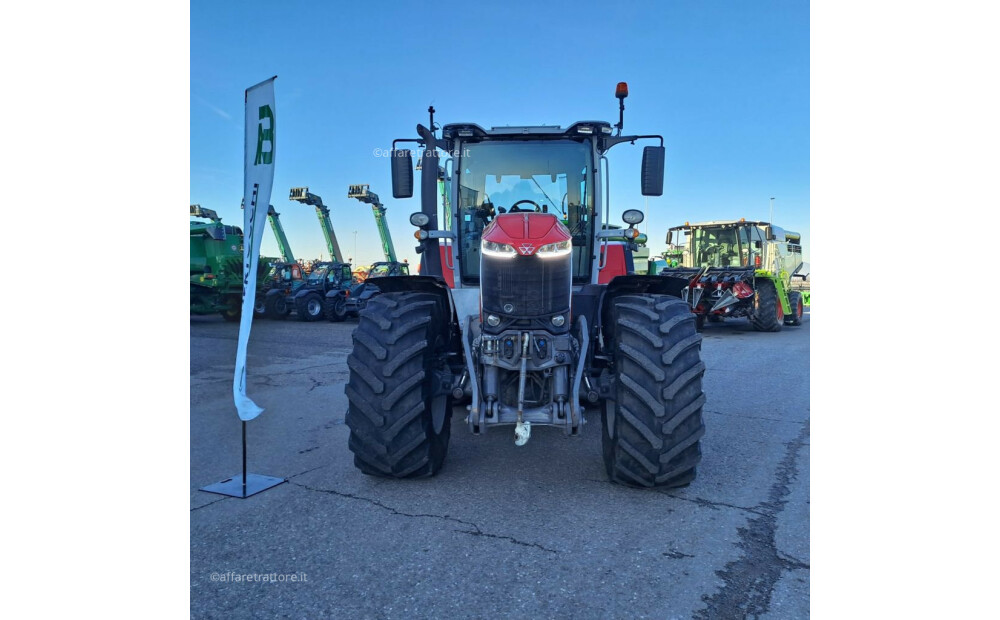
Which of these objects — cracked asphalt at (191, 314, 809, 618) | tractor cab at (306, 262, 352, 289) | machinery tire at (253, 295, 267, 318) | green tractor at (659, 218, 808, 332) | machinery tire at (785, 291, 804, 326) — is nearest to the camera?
cracked asphalt at (191, 314, 809, 618)

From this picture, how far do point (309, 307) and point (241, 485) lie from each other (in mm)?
14149

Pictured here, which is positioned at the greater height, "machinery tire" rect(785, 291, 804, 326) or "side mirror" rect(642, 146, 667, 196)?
"side mirror" rect(642, 146, 667, 196)

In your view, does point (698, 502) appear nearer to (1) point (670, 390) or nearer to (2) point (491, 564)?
(1) point (670, 390)

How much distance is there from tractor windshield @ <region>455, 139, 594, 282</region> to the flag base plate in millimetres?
2087

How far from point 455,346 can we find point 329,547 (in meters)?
1.93

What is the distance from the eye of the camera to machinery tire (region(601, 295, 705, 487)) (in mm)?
3455

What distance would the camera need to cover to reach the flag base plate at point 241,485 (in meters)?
3.79

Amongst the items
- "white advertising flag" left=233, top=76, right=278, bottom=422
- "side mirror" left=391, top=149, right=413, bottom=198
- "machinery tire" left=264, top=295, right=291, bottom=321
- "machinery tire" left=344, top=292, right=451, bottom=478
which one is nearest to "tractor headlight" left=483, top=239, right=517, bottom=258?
"machinery tire" left=344, top=292, right=451, bottom=478

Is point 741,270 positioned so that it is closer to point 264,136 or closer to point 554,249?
point 554,249

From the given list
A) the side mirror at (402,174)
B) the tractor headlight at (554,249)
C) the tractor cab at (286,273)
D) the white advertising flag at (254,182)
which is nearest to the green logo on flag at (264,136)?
the white advertising flag at (254,182)

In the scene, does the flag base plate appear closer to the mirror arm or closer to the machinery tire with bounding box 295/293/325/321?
the mirror arm

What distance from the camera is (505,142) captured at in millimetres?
4660

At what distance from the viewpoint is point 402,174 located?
4.54 metres
